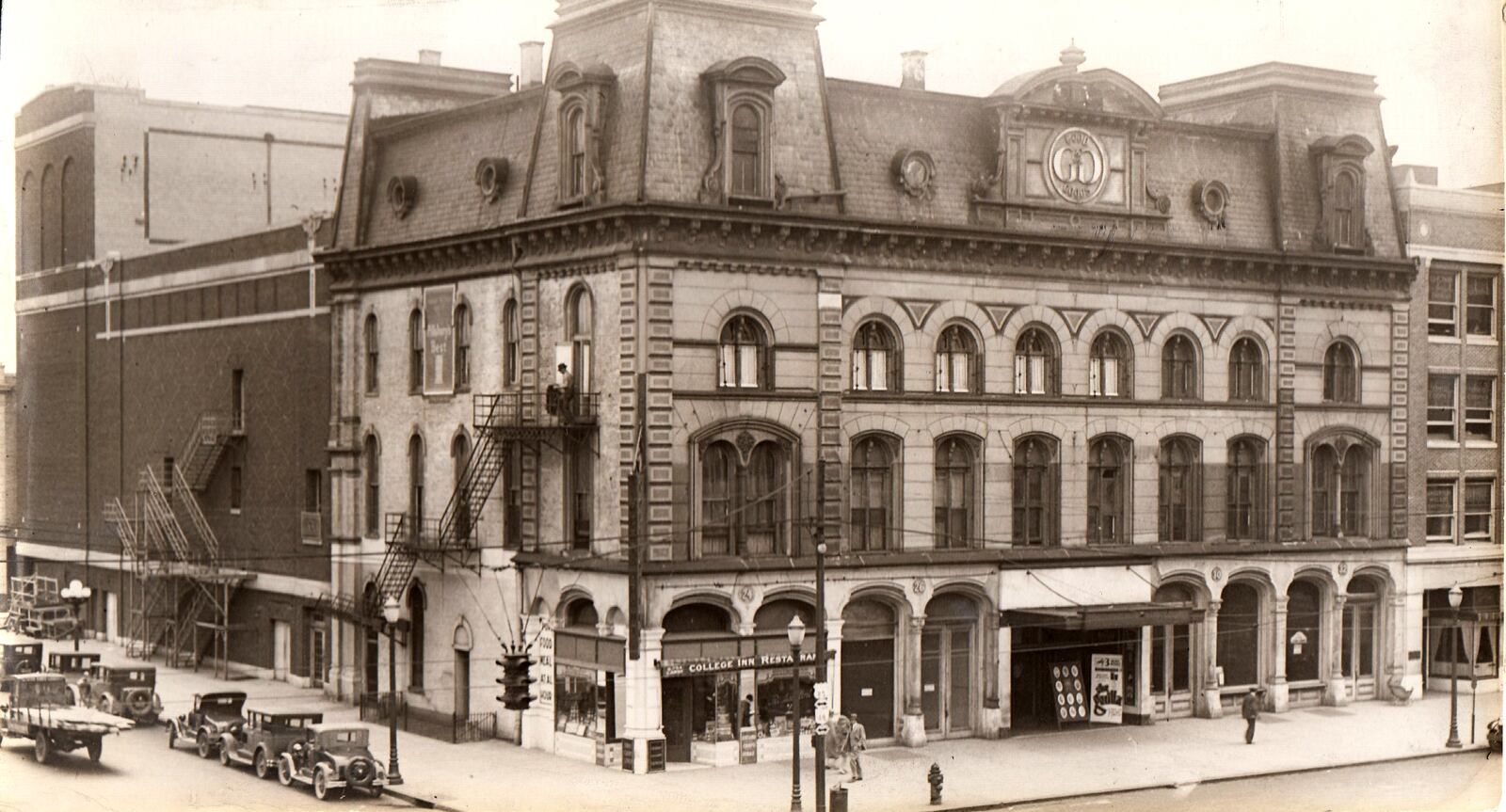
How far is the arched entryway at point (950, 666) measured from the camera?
4338 centimetres

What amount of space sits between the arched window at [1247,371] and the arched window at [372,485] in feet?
60.0

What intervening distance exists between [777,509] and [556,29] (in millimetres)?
10053

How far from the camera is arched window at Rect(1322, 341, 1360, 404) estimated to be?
157 feet

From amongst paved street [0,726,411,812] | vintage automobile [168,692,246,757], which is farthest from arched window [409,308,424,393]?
paved street [0,726,411,812]

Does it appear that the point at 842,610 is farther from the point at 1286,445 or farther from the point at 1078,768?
the point at 1286,445

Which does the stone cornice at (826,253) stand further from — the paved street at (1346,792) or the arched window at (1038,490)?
the paved street at (1346,792)

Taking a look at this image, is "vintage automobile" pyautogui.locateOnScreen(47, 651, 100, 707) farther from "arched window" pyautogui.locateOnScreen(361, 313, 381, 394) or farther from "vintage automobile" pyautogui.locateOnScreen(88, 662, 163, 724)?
"arched window" pyautogui.locateOnScreen(361, 313, 381, 394)

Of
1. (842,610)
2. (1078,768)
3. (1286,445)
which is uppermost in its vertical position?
(1286,445)

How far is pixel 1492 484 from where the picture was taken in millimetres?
49031

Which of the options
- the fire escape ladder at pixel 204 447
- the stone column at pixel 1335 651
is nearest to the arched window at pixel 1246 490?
the stone column at pixel 1335 651

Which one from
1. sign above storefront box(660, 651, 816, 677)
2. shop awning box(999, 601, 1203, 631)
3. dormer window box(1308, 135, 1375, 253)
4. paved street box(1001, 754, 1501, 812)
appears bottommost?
paved street box(1001, 754, 1501, 812)

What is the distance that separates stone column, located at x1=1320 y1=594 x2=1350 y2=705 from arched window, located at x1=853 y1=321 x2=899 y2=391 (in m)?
12.1

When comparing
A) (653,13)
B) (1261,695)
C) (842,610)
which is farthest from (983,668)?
(653,13)

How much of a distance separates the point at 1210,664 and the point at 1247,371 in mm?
6357
